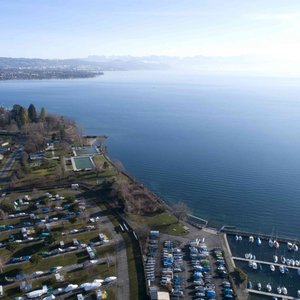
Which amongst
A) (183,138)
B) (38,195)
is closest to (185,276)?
(38,195)

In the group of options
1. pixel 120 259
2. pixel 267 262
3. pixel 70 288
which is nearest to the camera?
pixel 70 288

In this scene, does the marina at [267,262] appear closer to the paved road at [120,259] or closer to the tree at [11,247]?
the paved road at [120,259]

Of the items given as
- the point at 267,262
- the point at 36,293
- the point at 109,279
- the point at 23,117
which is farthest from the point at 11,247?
the point at 23,117

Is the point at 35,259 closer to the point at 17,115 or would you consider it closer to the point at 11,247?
the point at 11,247

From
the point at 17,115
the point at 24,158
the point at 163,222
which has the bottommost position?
the point at 163,222

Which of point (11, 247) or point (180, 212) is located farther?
point (180, 212)

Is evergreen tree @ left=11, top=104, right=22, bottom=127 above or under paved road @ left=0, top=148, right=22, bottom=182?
above

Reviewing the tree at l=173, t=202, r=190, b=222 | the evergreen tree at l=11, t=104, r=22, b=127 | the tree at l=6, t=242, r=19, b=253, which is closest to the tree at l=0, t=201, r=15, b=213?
the tree at l=6, t=242, r=19, b=253

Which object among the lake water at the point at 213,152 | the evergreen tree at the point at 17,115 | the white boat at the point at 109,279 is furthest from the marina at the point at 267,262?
the evergreen tree at the point at 17,115

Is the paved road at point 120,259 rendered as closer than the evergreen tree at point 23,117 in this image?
Yes

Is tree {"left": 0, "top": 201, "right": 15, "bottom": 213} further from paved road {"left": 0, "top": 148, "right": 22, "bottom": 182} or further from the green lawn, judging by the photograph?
the green lawn
